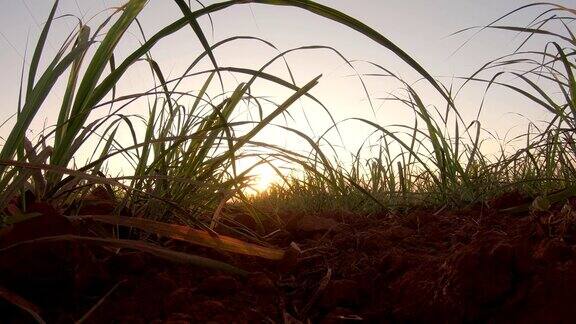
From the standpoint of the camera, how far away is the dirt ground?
81 centimetres

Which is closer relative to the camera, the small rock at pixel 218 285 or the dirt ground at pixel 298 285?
the dirt ground at pixel 298 285

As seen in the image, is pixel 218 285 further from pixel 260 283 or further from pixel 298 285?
pixel 298 285

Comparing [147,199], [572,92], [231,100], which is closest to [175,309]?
[147,199]

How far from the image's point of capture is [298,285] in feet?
3.65

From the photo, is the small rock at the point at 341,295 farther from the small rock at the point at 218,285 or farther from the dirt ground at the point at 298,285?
the small rock at the point at 218,285

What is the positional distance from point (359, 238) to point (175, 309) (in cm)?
63

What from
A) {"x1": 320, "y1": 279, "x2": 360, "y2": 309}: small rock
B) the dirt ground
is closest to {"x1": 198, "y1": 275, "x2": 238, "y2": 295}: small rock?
the dirt ground

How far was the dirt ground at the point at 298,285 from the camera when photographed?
0.81 meters

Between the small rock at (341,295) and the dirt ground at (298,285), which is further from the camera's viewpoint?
the small rock at (341,295)

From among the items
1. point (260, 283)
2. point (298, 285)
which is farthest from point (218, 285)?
point (298, 285)

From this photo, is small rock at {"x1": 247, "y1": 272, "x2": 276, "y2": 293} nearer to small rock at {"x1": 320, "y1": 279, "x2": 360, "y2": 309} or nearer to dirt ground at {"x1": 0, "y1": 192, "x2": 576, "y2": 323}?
dirt ground at {"x1": 0, "y1": 192, "x2": 576, "y2": 323}

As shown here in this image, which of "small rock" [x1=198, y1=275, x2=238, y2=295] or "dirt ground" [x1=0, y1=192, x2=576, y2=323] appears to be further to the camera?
"small rock" [x1=198, y1=275, x2=238, y2=295]

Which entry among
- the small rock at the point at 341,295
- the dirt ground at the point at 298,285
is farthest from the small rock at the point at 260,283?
the small rock at the point at 341,295

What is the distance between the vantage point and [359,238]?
1.38 meters
